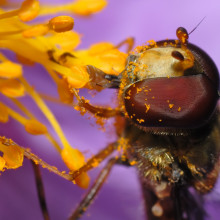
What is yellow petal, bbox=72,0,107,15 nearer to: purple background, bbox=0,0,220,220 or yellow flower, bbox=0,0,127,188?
yellow flower, bbox=0,0,127,188

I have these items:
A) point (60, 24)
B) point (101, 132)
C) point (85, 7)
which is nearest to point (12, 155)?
point (60, 24)

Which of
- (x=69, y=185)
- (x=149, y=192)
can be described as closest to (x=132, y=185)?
(x=69, y=185)

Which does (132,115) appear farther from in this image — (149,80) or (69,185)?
(69,185)

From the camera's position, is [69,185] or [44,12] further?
[69,185]

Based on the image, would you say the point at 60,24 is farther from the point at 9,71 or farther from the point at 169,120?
the point at 169,120

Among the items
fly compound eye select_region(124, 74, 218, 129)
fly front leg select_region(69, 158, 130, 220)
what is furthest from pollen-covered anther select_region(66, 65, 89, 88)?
fly front leg select_region(69, 158, 130, 220)
